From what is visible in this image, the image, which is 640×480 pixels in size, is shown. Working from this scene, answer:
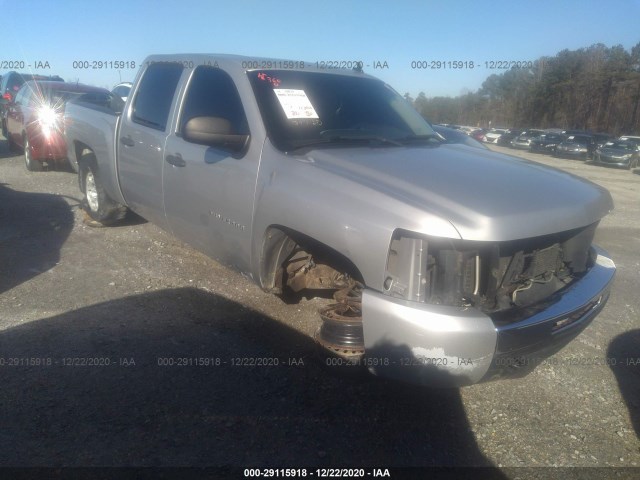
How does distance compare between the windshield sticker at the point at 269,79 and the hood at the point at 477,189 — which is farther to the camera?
the windshield sticker at the point at 269,79

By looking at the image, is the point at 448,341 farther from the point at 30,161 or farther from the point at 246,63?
the point at 30,161

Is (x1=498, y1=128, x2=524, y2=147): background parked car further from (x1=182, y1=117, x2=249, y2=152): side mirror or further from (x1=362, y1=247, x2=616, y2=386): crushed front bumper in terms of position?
(x1=362, y1=247, x2=616, y2=386): crushed front bumper

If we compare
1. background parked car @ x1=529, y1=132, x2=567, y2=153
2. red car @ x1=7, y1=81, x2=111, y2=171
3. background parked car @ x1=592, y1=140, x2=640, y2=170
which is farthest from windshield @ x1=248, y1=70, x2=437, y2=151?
background parked car @ x1=529, y1=132, x2=567, y2=153

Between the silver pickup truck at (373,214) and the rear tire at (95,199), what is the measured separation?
1.44 m

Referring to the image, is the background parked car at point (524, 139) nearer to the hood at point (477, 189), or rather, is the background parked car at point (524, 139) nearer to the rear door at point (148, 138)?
the rear door at point (148, 138)

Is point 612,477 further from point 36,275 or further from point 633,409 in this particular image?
point 36,275

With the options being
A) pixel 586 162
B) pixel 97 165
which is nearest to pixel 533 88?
pixel 586 162

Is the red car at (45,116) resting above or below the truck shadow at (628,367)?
above

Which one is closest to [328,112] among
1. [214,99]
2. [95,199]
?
[214,99]

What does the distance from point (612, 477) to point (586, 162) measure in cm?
2833

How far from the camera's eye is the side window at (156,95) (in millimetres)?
4211

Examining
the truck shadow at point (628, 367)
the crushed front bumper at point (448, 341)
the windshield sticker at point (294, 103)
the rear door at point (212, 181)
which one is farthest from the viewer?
the windshield sticker at point (294, 103)

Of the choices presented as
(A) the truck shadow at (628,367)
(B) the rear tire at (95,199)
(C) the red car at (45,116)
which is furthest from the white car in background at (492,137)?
(A) the truck shadow at (628,367)

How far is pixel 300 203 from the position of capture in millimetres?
2783
